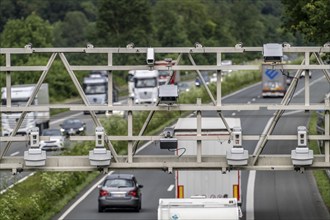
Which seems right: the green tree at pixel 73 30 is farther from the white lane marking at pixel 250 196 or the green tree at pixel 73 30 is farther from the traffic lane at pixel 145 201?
the white lane marking at pixel 250 196

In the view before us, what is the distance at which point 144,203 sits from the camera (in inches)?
1880

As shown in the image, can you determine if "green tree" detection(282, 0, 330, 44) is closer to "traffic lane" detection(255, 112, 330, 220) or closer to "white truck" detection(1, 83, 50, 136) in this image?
"traffic lane" detection(255, 112, 330, 220)

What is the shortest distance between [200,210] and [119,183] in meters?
19.7

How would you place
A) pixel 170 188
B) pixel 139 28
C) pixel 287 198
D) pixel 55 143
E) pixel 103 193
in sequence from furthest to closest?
pixel 139 28 → pixel 55 143 → pixel 170 188 → pixel 287 198 → pixel 103 193

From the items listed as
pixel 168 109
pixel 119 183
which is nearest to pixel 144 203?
pixel 119 183

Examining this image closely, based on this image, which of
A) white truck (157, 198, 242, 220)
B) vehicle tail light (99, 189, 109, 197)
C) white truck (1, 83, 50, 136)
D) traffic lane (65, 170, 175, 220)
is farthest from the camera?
white truck (1, 83, 50, 136)

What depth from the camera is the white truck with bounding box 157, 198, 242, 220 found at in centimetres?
2478

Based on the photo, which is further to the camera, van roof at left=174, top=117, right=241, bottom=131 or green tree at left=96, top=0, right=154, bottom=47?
green tree at left=96, top=0, right=154, bottom=47

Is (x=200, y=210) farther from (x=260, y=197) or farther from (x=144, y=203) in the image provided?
(x=260, y=197)

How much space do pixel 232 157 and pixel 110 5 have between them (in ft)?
385

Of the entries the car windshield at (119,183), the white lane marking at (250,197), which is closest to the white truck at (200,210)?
the white lane marking at (250,197)

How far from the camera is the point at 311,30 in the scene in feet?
154

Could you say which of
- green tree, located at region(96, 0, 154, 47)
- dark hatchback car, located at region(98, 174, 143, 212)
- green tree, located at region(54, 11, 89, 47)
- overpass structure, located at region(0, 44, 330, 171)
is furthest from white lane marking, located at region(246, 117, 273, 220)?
green tree, located at region(54, 11, 89, 47)

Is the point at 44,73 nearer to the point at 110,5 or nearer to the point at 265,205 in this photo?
the point at 265,205
